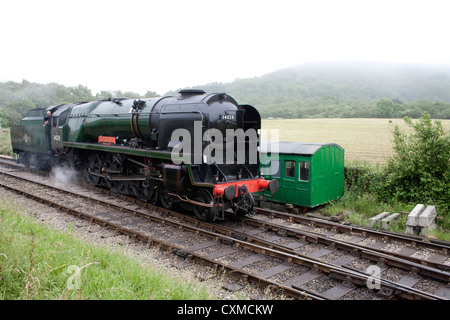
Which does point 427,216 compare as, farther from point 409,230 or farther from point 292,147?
point 292,147

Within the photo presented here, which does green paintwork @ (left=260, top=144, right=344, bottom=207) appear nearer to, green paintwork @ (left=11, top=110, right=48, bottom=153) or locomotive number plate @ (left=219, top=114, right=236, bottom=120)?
locomotive number plate @ (left=219, top=114, right=236, bottom=120)

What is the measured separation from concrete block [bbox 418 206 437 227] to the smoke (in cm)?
1285

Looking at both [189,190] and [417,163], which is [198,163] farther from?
[417,163]

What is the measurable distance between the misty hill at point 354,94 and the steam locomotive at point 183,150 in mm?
24363

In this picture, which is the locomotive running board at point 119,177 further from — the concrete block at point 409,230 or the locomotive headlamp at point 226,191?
the concrete block at point 409,230

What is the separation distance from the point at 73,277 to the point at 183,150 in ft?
15.6

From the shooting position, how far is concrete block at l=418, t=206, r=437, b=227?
789 cm

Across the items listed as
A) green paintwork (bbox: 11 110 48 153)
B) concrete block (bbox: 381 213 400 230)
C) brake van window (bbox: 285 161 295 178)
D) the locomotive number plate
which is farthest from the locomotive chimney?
green paintwork (bbox: 11 110 48 153)

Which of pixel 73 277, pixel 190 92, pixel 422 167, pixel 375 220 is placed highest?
pixel 190 92

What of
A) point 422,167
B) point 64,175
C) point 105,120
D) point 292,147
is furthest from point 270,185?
point 64,175

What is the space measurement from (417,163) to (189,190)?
22.9 ft

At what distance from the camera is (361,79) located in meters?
84.8

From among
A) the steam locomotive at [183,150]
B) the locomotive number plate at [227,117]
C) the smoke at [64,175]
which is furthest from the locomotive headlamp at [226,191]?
the smoke at [64,175]

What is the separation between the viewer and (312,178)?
967 centimetres
